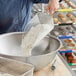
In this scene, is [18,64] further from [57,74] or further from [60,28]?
[60,28]

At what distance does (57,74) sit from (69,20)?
2.12 m

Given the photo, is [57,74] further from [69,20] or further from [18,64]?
[69,20]

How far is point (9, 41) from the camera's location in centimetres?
93

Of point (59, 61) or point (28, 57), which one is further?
point (59, 61)

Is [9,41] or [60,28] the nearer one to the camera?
[9,41]

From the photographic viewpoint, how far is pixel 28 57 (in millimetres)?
712

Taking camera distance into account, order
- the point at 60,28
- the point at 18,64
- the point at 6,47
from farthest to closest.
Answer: the point at 60,28
the point at 6,47
the point at 18,64

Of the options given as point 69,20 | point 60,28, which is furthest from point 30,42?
point 69,20

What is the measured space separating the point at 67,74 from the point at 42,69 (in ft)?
0.34

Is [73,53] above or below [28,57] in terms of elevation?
below

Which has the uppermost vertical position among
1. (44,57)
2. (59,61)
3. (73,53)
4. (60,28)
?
(44,57)

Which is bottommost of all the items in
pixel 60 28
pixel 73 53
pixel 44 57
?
pixel 73 53

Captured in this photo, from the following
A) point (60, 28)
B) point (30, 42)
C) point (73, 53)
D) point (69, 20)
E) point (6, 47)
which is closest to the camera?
point (30, 42)

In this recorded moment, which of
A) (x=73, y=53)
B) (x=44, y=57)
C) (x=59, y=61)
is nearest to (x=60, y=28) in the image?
(x=73, y=53)
